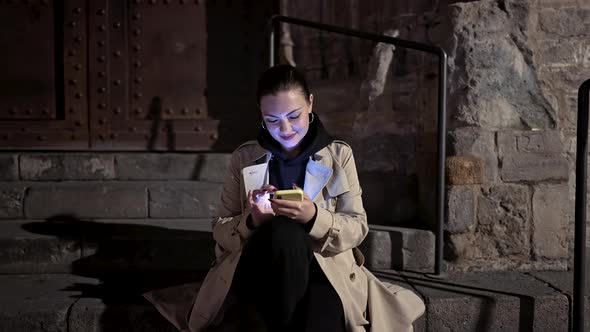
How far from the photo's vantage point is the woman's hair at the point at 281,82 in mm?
1826

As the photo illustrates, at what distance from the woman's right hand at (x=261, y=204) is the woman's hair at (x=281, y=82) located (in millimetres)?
369

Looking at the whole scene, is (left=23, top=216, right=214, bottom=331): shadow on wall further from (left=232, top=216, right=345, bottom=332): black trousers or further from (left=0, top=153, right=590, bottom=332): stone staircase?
(left=232, top=216, right=345, bottom=332): black trousers

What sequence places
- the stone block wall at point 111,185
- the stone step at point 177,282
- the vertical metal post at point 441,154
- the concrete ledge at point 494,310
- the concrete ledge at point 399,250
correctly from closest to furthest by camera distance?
1. the stone step at point 177,282
2. the concrete ledge at point 494,310
3. the vertical metal post at point 441,154
4. the concrete ledge at point 399,250
5. the stone block wall at point 111,185

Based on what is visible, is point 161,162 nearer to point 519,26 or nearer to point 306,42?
point 306,42

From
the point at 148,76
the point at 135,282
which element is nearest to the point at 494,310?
the point at 135,282

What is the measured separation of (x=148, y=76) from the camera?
12.6 ft

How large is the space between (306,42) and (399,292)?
210 centimetres

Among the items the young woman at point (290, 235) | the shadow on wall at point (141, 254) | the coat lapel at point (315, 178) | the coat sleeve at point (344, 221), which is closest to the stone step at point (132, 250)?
the shadow on wall at point (141, 254)

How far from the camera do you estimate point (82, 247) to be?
8.55 ft

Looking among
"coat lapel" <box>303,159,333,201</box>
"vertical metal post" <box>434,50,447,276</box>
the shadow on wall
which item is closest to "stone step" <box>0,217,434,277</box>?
the shadow on wall

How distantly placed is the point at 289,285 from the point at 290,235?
17 cm

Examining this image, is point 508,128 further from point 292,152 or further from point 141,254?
point 141,254

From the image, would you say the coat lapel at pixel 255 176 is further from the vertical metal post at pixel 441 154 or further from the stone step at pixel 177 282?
the vertical metal post at pixel 441 154

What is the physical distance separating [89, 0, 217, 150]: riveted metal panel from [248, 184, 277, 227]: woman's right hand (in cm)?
214
